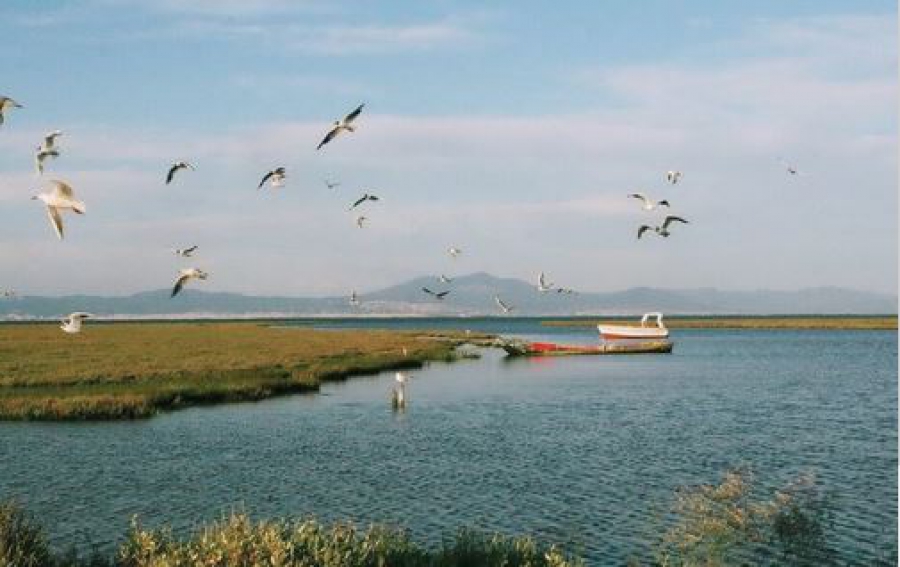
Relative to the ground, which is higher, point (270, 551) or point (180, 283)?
point (180, 283)

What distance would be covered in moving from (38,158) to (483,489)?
20342mm

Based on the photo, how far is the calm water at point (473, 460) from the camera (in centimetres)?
3189

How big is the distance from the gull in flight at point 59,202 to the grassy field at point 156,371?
131ft

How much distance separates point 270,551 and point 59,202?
7107mm

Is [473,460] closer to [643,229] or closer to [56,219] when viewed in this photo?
[643,229]

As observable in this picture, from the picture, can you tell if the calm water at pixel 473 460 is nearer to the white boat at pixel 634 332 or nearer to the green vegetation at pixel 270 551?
the green vegetation at pixel 270 551

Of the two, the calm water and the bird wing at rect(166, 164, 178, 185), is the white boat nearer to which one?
the calm water

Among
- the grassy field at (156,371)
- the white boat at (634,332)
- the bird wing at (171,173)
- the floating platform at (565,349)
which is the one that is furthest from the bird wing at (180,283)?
the white boat at (634,332)

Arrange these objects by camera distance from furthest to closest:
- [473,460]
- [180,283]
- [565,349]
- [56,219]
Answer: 1. [565,349]
2. [473,460]
3. [180,283]
4. [56,219]

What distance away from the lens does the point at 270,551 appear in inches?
703

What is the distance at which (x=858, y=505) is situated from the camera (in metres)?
34.1

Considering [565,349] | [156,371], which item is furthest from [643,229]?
[565,349]

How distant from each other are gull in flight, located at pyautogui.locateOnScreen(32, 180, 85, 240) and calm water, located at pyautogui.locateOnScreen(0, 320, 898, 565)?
48.5 ft

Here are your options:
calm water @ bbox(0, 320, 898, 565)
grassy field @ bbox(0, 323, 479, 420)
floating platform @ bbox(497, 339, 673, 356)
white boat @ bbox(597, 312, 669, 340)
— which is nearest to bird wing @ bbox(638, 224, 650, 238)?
calm water @ bbox(0, 320, 898, 565)
